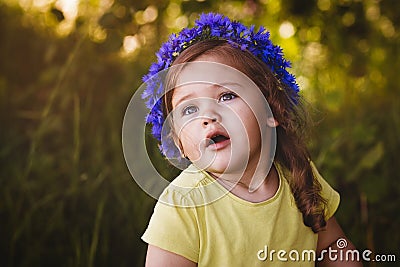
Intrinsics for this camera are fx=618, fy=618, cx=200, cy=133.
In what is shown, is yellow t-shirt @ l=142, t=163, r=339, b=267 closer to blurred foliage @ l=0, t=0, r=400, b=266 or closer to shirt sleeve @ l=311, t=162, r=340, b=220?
shirt sleeve @ l=311, t=162, r=340, b=220

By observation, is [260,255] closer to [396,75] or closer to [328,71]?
[328,71]

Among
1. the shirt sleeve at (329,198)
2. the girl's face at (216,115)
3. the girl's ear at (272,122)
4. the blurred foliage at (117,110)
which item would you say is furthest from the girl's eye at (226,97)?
the blurred foliage at (117,110)

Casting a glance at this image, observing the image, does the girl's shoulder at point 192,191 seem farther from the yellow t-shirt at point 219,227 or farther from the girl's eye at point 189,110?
the girl's eye at point 189,110

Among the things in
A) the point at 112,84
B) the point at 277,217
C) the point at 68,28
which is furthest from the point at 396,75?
the point at 277,217

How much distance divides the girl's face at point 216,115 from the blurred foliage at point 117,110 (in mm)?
462

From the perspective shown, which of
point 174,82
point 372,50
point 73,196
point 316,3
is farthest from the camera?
point 372,50

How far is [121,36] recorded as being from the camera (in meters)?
1.78

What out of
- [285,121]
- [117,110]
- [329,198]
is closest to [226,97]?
[285,121]

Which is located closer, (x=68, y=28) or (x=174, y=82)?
(x=174, y=82)

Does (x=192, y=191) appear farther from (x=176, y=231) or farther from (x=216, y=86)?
(x=216, y=86)

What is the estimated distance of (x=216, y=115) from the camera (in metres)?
1.01

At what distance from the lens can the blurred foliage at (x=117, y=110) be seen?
5.40ft

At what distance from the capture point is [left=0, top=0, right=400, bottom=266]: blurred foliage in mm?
1646

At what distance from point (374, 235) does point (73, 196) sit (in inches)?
33.3
